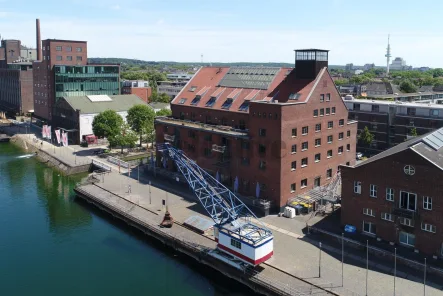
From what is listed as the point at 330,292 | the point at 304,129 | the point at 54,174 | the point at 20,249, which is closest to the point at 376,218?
the point at 330,292

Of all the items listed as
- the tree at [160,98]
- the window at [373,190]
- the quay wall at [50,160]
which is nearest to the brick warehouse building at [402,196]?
the window at [373,190]

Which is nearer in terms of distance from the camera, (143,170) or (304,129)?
(304,129)

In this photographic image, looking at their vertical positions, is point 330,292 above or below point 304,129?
below

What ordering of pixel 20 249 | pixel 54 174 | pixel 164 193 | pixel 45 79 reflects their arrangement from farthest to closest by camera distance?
pixel 45 79
pixel 54 174
pixel 164 193
pixel 20 249

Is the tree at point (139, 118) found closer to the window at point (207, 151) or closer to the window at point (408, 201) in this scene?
the window at point (207, 151)

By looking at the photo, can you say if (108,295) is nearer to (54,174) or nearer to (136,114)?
(54,174)

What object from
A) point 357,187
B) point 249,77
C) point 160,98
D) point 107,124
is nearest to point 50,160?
point 107,124
